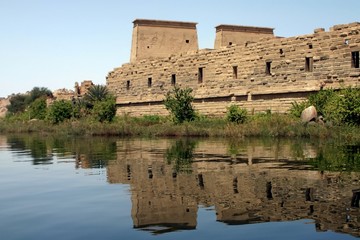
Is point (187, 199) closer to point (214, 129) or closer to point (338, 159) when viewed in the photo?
point (338, 159)

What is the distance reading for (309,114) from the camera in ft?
65.4

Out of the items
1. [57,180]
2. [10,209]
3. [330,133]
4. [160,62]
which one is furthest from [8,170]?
[160,62]

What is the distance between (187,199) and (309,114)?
14.1m

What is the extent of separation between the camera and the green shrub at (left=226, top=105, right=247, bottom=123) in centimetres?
2359

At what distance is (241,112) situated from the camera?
23.7m

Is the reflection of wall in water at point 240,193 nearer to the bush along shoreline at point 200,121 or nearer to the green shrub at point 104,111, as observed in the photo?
the bush along shoreline at point 200,121

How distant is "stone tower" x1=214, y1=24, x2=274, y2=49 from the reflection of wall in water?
2332 centimetres

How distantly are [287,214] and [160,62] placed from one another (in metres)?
26.3

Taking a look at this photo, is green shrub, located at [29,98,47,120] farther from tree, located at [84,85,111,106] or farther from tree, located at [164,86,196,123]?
tree, located at [164,86,196,123]

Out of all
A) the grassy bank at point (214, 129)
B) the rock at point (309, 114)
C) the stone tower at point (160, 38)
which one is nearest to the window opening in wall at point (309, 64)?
the grassy bank at point (214, 129)

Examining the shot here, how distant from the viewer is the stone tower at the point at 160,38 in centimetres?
3400

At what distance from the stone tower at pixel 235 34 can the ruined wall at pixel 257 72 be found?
4672mm

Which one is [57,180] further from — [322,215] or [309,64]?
[309,64]

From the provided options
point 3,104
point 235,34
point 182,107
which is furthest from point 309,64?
point 3,104
